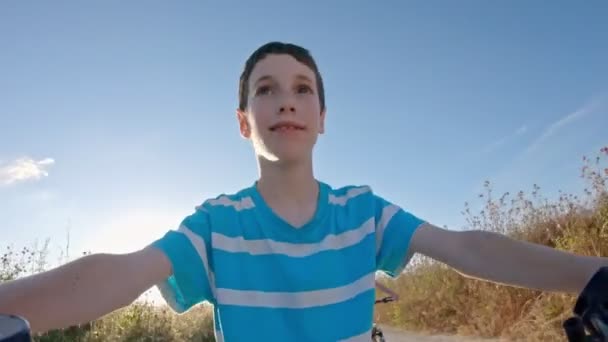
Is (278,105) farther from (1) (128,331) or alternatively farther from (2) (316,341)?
(1) (128,331)

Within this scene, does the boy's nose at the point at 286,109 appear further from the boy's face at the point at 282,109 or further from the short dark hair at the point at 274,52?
the short dark hair at the point at 274,52

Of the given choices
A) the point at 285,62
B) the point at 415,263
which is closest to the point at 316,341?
Answer: the point at 285,62

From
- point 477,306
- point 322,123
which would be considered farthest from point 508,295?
point 322,123

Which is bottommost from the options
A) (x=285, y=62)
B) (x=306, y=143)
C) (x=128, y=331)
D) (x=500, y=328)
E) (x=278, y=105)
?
(x=500, y=328)

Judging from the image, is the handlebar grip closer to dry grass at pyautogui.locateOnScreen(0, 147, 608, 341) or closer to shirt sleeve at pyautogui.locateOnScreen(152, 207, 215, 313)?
shirt sleeve at pyautogui.locateOnScreen(152, 207, 215, 313)

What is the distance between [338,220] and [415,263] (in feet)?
26.7

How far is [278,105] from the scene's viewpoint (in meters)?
1.56

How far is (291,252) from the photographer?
149cm

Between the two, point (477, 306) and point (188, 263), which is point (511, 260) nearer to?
point (188, 263)

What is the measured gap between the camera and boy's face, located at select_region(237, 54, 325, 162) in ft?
5.06

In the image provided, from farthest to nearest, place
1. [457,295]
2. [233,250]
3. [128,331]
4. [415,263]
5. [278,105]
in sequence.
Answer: [415,263] < [457,295] < [128,331] < [278,105] < [233,250]

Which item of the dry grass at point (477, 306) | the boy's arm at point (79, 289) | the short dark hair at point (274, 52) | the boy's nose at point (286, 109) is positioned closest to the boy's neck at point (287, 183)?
the boy's nose at point (286, 109)

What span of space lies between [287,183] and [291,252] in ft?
0.66

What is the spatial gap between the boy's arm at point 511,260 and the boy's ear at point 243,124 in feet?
2.01
